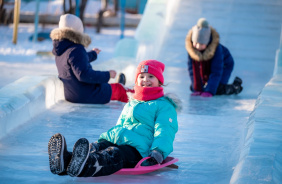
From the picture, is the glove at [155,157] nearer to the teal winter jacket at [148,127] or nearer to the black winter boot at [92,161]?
the teal winter jacket at [148,127]

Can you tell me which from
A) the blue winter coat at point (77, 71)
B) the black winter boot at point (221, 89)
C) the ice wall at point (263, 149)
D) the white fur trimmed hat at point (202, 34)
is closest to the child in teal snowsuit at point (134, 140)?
the ice wall at point (263, 149)

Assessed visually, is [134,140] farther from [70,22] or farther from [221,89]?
Answer: [221,89]

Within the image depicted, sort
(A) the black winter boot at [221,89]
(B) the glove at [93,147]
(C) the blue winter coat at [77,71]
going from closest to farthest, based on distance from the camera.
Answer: (B) the glove at [93,147], (C) the blue winter coat at [77,71], (A) the black winter boot at [221,89]

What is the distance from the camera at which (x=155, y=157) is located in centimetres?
308

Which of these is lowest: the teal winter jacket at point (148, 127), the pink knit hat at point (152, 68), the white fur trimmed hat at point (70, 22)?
the teal winter jacket at point (148, 127)

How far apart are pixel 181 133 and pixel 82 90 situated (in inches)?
52.0

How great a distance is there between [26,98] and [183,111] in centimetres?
166

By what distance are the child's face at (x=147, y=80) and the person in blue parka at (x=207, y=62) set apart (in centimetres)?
269

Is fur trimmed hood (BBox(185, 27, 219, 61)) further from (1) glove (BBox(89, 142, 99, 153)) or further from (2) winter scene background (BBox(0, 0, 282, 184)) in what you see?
(1) glove (BBox(89, 142, 99, 153))

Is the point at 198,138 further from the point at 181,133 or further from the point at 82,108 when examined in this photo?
the point at 82,108

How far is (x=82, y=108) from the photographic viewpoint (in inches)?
209

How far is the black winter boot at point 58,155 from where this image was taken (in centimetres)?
285

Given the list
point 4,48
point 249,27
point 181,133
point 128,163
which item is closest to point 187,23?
point 249,27

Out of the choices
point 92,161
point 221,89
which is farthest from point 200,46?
point 92,161
